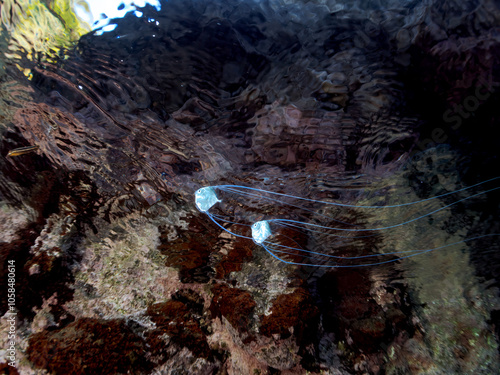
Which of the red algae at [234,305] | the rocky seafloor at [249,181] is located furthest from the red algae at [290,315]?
the red algae at [234,305]

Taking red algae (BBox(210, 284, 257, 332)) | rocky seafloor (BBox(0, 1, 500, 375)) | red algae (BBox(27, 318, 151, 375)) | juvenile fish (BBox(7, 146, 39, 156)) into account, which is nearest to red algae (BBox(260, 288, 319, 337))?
rocky seafloor (BBox(0, 1, 500, 375))

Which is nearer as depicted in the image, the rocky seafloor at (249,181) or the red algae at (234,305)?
the rocky seafloor at (249,181)

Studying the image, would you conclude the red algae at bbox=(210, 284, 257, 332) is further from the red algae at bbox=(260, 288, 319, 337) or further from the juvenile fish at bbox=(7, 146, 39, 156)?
the juvenile fish at bbox=(7, 146, 39, 156)

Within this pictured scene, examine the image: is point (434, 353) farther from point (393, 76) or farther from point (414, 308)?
point (393, 76)

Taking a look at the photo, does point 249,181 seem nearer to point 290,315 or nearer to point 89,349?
point 290,315

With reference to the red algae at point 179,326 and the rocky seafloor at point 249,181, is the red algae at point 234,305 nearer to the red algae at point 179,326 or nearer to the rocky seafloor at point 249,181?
the rocky seafloor at point 249,181

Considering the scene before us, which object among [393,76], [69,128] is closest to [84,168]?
[69,128]

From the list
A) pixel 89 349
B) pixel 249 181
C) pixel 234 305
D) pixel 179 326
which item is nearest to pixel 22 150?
pixel 89 349

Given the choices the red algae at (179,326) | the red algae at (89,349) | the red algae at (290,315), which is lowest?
the red algae at (290,315)
